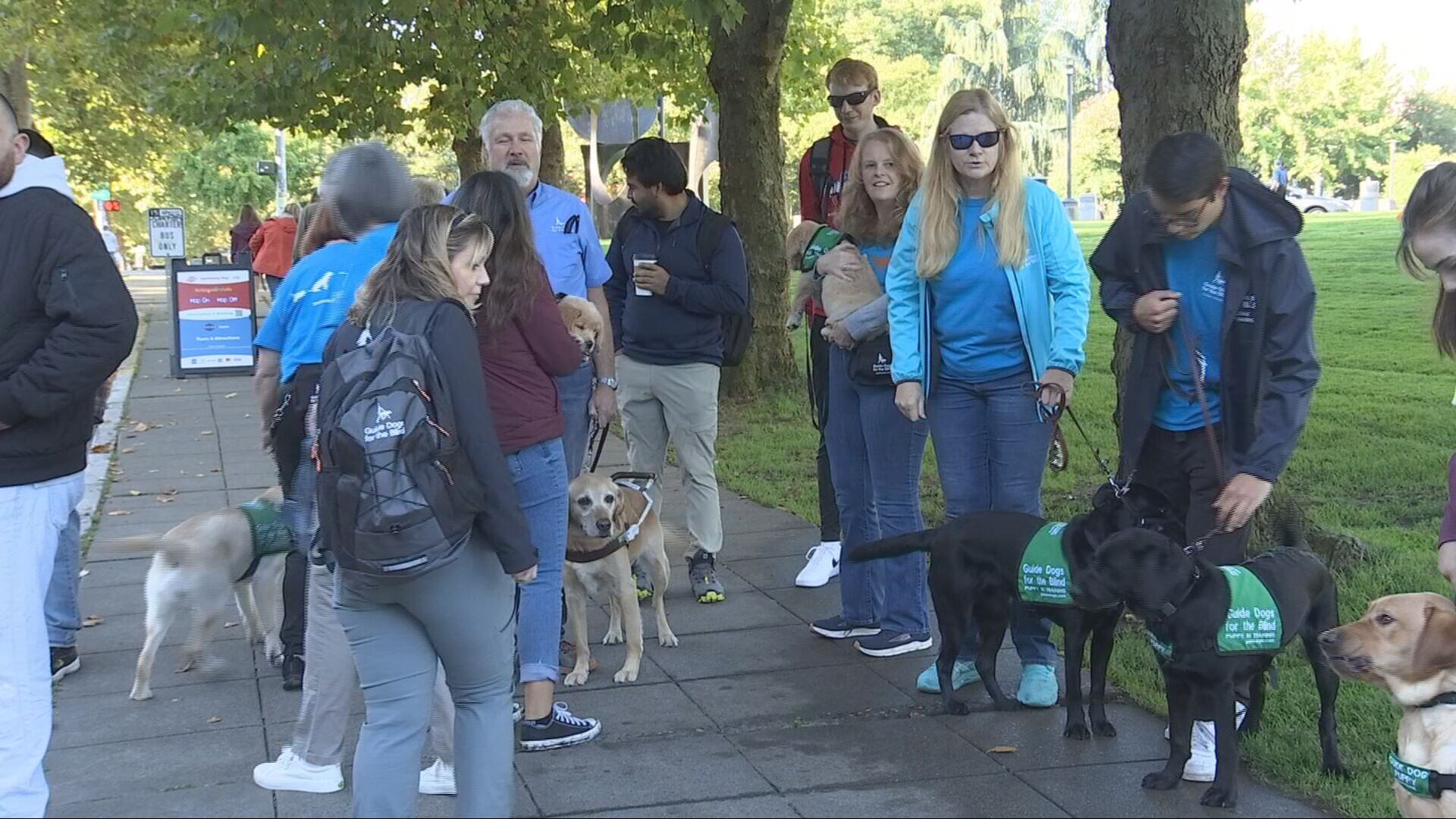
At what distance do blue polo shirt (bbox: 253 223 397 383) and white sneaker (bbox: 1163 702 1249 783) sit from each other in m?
3.06

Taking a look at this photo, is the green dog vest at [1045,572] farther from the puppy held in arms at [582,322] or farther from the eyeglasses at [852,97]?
the eyeglasses at [852,97]

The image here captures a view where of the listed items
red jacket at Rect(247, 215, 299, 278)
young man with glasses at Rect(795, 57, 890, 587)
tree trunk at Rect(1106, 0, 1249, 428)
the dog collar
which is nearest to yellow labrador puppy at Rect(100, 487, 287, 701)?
young man with glasses at Rect(795, 57, 890, 587)

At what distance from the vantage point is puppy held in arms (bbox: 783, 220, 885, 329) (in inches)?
226

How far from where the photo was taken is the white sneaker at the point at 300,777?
4.43m

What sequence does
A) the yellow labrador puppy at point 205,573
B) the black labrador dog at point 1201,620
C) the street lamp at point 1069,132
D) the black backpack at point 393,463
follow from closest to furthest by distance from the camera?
the black backpack at point 393,463
the black labrador dog at point 1201,620
the yellow labrador puppy at point 205,573
the street lamp at point 1069,132

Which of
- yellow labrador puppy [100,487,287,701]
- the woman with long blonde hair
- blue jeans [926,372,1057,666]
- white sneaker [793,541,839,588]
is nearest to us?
blue jeans [926,372,1057,666]

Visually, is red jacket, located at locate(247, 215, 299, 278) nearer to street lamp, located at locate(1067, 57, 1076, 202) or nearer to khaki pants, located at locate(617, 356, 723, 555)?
khaki pants, located at locate(617, 356, 723, 555)

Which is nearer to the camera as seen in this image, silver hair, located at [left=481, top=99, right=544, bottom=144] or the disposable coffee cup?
silver hair, located at [left=481, top=99, right=544, bottom=144]

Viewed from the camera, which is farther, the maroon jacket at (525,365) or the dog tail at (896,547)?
the dog tail at (896,547)

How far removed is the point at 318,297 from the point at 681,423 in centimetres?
250

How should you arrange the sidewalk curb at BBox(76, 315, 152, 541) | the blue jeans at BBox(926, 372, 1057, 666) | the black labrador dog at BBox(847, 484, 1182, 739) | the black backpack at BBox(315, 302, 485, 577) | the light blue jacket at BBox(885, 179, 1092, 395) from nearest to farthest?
the black backpack at BBox(315, 302, 485, 577) < the black labrador dog at BBox(847, 484, 1182, 739) < the light blue jacket at BBox(885, 179, 1092, 395) < the blue jeans at BBox(926, 372, 1057, 666) < the sidewalk curb at BBox(76, 315, 152, 541)

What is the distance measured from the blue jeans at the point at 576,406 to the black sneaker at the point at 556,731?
1086 millimetres

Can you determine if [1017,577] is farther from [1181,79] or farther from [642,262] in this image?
[1181,79]

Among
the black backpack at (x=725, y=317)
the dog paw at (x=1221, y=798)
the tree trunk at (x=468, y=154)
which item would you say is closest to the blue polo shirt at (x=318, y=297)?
the black backpack at (x=725, y=317)
